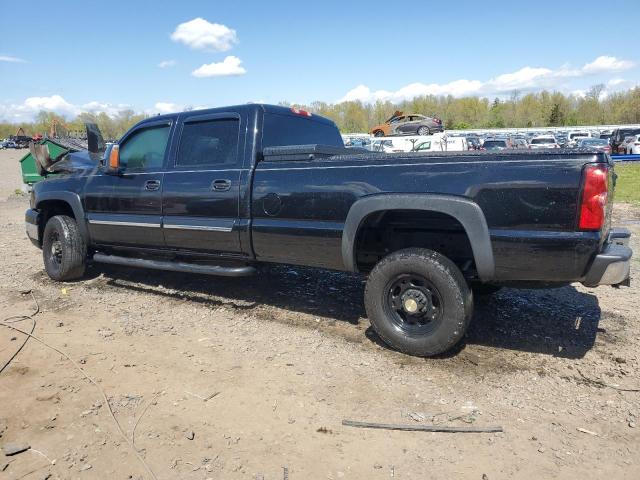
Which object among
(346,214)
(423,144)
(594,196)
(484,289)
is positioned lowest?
(484,289)

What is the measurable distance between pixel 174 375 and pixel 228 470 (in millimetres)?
1231

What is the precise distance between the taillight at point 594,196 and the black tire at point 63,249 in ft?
17.2

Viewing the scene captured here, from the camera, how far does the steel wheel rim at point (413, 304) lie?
12.3 ft

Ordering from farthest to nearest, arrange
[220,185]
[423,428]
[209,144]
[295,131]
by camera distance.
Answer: [295,131]
[209,144]
[220,185]
[423,428]

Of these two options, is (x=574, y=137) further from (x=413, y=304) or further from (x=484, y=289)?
(x=413, y=304)

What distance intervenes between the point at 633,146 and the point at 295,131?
2886 centimetres

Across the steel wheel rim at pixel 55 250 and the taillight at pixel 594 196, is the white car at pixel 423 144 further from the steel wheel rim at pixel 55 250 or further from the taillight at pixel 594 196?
the taillight at pixel 594 196

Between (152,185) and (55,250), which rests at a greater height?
(152,185)

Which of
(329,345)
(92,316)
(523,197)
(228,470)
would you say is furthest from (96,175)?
(523,197)

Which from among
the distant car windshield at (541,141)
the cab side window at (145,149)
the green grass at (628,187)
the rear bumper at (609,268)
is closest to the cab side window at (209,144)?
the cab side window at (145,149)

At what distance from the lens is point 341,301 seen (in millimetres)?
5266

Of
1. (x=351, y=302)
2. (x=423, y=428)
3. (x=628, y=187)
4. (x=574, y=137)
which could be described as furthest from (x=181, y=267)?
(x=574, y=137)

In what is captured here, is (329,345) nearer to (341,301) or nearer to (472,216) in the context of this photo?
(341,301)

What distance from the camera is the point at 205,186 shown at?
470cm
